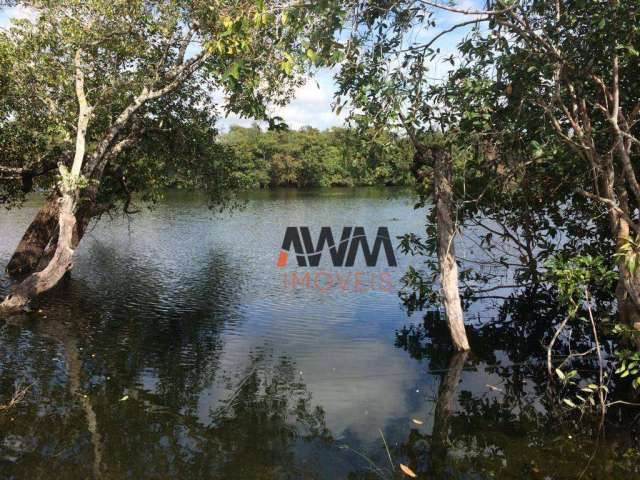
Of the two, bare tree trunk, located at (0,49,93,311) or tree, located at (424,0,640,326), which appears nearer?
tree, located at (424,0,640,326)

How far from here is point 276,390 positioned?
29.0ft

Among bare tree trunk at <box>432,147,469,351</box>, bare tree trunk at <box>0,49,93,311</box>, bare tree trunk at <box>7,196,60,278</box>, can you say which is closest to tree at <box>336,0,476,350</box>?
bare tree trunk at <box>432,147,469,351</box>

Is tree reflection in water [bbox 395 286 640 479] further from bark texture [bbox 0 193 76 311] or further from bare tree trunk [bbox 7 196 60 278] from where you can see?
bare tree trunk [bbox 7 196 60 278]

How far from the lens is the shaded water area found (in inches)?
255

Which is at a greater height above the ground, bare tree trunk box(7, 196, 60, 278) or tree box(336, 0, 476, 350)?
tree box(336, 0, 476, 350)

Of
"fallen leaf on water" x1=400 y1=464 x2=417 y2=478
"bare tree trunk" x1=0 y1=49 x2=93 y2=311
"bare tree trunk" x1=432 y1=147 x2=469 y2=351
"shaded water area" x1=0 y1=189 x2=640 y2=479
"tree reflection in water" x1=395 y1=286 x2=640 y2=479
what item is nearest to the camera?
"fallen leaf on water" x1=400 y1=464 x2=417 y2=478

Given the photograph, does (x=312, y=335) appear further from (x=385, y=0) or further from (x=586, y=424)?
(x=385, y=0)

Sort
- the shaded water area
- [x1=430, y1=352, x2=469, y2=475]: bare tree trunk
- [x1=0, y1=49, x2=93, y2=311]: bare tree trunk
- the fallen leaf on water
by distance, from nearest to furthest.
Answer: the fallen leaf on water
the shaded water area
[x1=430, y1=352, x2=469, y2=475]: bare tree trunk
[x1=0, y1=49, x2=93, y2=311]: bare tree trunk

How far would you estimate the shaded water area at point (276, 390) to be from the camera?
6473mm

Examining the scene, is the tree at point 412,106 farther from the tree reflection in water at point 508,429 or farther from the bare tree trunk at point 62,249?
the bare tree trunk at point 62,249

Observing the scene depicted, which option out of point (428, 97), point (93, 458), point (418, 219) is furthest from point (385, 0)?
point (418, 219)

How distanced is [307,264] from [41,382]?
471 inches

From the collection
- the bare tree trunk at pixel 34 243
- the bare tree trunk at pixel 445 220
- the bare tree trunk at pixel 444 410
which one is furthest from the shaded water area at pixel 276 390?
the bare tree trunk at pixel 34 243

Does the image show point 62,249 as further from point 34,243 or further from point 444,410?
point 444,410
